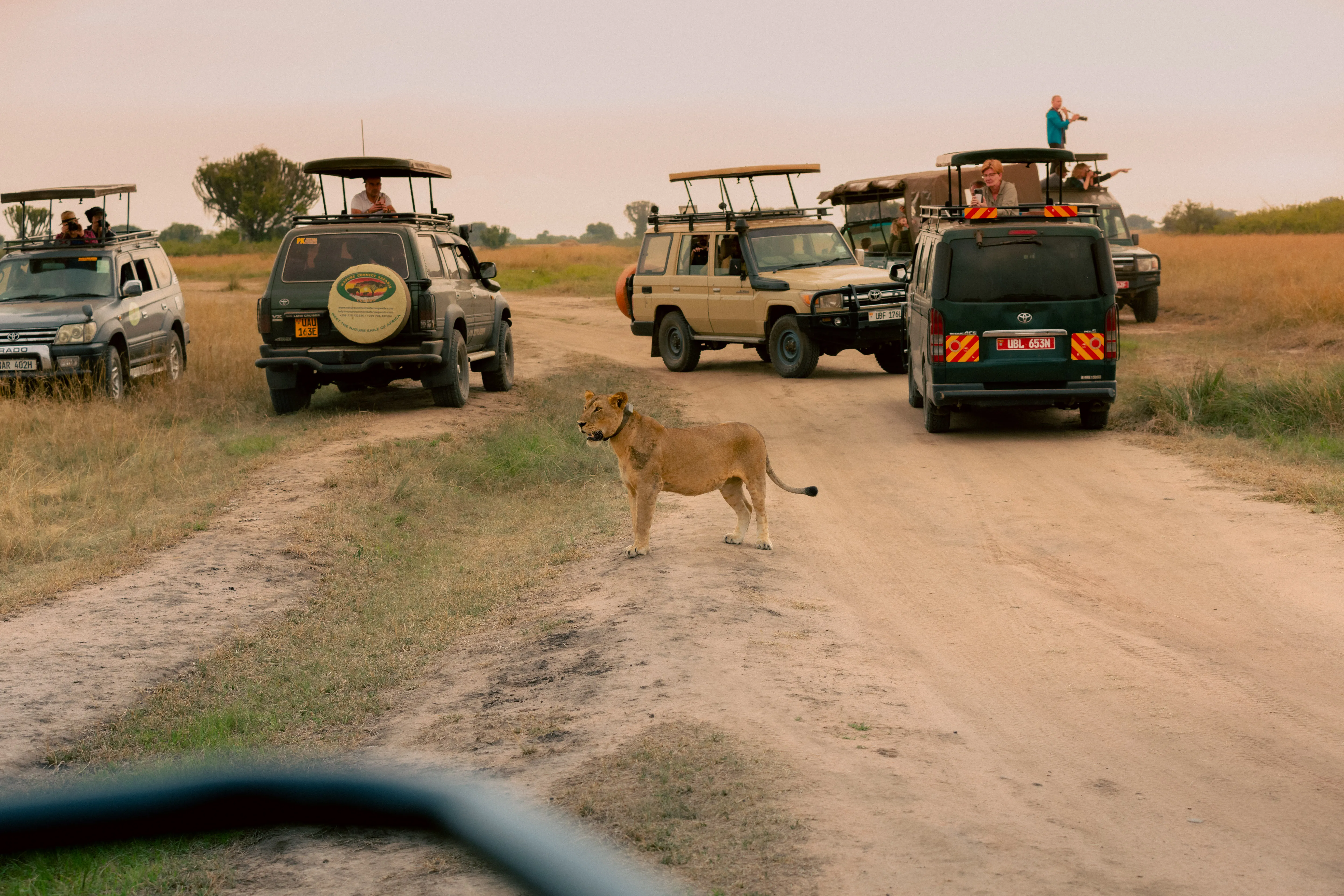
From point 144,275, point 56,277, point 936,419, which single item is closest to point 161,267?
point 144,275

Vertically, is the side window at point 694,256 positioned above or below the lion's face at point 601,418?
above

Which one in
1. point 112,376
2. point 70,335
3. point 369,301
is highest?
point 369,301

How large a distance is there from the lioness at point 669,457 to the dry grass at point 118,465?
335 cm

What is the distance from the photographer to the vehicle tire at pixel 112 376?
50.1ft

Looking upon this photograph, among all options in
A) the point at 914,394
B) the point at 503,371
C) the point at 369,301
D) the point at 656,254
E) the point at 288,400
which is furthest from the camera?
the point at 656,254

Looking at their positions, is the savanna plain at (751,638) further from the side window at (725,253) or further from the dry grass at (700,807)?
the side window at (725,253)

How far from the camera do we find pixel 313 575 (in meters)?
8.48

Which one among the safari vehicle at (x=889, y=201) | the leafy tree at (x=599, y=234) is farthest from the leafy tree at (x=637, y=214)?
the safari vehicle at (x=889, y=201)

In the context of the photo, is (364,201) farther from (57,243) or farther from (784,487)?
(784,487)

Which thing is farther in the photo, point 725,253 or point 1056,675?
point 725,253

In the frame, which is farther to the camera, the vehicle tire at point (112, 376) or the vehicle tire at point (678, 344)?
the vehicle tire at point (678, 344)

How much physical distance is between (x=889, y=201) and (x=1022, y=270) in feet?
45.3

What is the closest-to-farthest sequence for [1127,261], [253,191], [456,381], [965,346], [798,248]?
[965,346] → [456,381] → [798,248] → [1127,261] → [253,191]

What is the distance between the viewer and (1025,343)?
12.5 m
